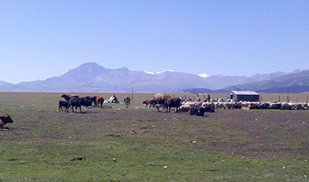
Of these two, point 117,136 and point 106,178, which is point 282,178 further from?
point 117,136

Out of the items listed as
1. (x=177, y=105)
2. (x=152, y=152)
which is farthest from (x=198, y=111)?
(x=152, y=152)

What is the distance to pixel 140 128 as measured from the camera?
29688 mm

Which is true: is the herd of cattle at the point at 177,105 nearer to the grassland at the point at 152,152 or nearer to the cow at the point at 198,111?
the cow at the point at 198,111

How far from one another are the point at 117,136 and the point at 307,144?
9745mm

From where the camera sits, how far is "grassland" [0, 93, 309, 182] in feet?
50.2

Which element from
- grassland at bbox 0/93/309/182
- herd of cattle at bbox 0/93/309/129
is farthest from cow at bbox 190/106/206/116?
grassland at bbox 0/93/309/182

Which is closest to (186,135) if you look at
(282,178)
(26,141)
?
(26,141)

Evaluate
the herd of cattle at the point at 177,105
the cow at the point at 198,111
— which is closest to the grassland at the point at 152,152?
the cow at the point at 198,111

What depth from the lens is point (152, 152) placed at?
19.8 metres

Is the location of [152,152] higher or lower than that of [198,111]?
lower

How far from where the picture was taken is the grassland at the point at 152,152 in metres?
15.3

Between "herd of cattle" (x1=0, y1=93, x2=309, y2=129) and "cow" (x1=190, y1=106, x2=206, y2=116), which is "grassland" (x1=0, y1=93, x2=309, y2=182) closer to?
"cow" (x1=190, y1=106, x2=206, y2=116)

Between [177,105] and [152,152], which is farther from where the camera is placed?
[177,105]

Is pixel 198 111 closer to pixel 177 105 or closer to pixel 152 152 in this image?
pixel 177 105
